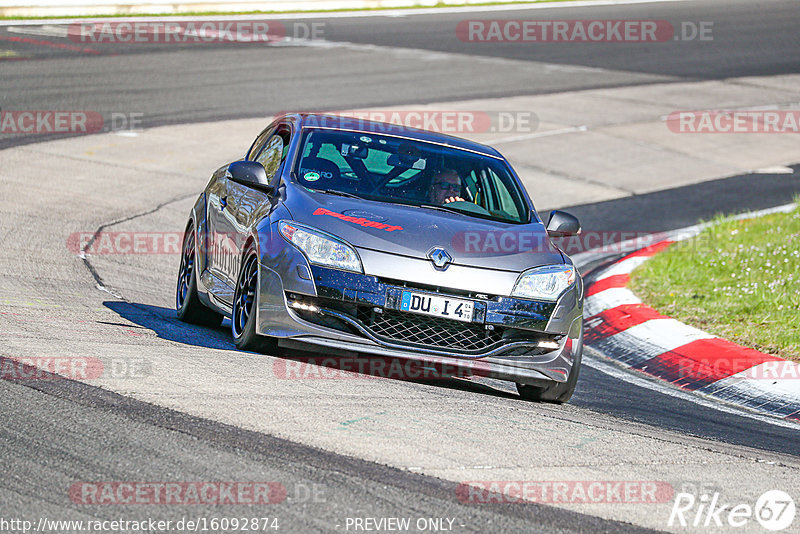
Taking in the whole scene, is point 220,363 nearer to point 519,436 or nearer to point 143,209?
point 519,436

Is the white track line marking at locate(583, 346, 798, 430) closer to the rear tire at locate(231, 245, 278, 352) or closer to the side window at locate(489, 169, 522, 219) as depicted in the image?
the side window at locate(489, 169, 522, 219)

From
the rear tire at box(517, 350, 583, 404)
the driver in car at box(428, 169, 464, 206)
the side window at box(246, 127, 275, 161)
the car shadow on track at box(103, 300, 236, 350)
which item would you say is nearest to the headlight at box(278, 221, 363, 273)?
the car shadow on track at box(103, 300, 236, 350)

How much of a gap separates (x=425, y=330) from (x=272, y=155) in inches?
88.4

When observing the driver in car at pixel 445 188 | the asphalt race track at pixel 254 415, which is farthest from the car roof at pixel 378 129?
the asphalt race track at pixel 254 415

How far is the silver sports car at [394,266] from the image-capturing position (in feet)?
21.5

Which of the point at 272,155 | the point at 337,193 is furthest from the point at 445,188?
the point at 272,155

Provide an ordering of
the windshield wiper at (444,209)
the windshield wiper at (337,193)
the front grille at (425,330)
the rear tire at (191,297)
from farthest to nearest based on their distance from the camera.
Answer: the rear tire at (191,297) → the windshield wiper at (444,209) → the windshield wiper at (337,193) → the front grille at (425,330)

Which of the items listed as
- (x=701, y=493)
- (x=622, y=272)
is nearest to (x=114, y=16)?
(x=622, y=272)

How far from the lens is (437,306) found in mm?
6555

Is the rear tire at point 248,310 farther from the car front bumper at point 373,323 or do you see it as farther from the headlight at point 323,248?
the headlight at point 323,248

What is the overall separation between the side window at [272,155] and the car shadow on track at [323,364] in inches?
46.4

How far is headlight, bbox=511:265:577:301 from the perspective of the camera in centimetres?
677

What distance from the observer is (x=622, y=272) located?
1146 cm

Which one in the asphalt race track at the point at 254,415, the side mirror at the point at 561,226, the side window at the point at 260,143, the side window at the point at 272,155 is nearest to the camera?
the asphalt race track at the point at 254,415
